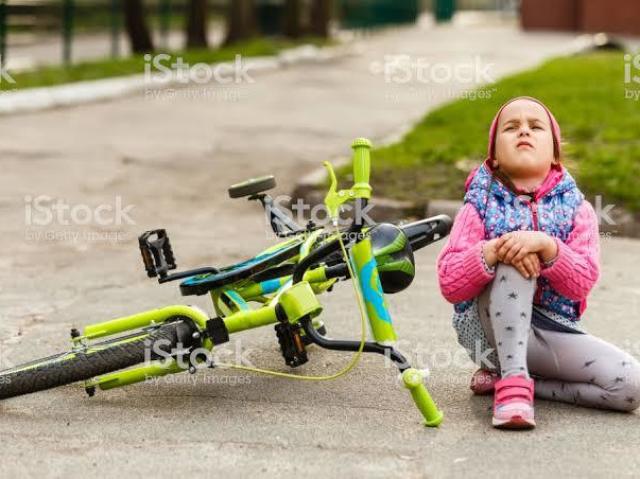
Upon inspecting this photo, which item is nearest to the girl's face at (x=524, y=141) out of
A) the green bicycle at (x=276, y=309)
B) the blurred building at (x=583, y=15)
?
the green bicycle at (x=276, y=309)

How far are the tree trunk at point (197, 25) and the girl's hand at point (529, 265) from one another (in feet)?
61.0

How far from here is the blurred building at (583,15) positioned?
4094 cm

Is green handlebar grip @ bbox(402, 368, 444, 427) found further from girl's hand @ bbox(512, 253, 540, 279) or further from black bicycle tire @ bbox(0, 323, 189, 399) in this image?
black bicycle tire @ bbox(0, 323, 189, 399)

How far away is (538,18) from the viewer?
139 ft

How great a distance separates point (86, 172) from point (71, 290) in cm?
355

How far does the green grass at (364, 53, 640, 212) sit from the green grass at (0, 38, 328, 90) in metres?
4.98

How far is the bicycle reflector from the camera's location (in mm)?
4066

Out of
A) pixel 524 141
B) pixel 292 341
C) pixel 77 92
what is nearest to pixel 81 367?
pixel 292 341

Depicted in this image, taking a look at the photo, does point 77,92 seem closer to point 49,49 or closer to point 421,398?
point 49,49

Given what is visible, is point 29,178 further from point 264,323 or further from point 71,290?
point 264,323

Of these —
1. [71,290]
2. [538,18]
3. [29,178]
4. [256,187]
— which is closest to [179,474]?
[256,187]

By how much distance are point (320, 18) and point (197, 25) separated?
313 inches

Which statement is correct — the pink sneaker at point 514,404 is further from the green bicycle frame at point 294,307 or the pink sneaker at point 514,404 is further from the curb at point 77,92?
the curb at point 77,92

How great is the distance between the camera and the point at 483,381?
13.6 ft
